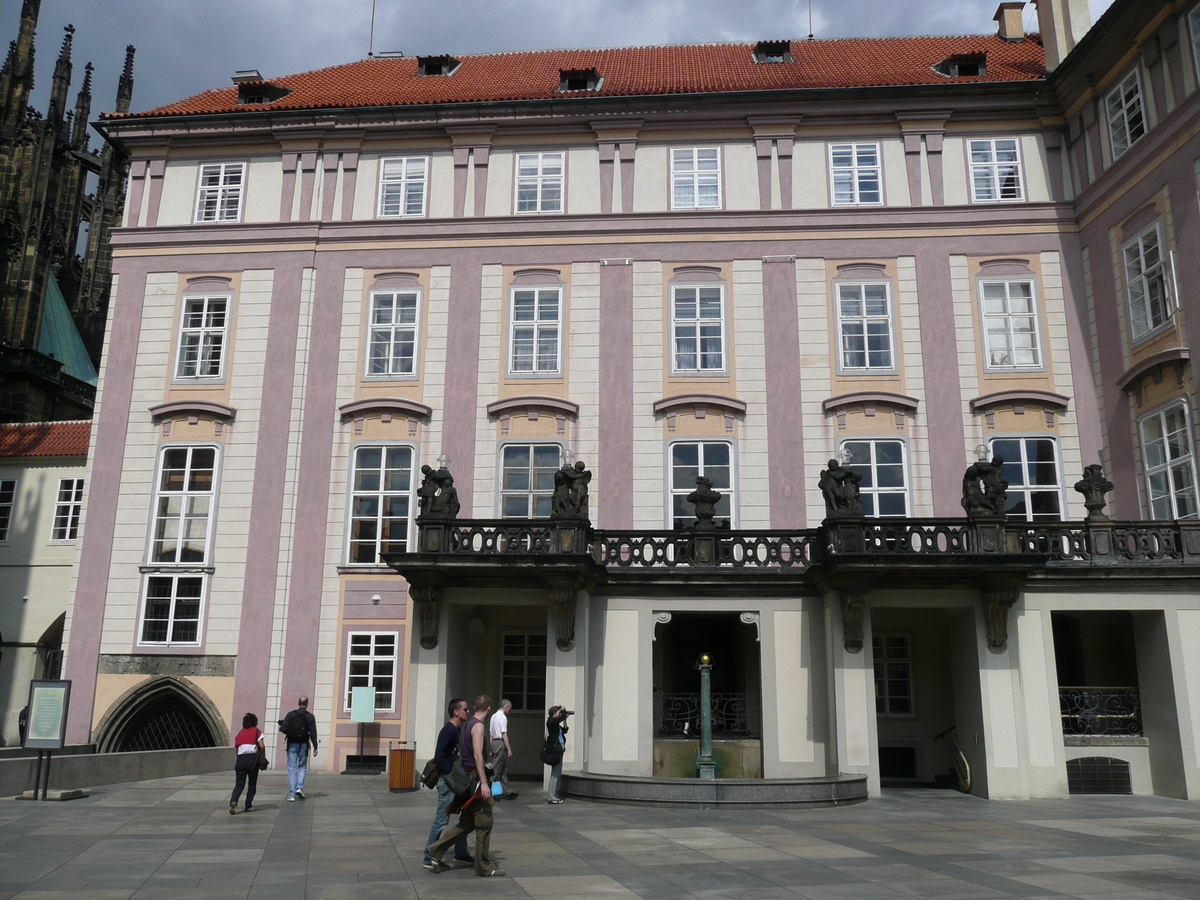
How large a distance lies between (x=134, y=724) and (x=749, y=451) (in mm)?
15771

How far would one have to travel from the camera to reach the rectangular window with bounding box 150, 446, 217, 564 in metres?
25.1

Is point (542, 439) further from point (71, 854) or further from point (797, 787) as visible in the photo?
point (71, 854)

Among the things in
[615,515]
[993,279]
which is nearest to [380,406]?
[615,515]

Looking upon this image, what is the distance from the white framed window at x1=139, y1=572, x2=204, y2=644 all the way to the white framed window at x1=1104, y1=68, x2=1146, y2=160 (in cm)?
2357

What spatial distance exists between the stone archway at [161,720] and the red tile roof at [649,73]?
14.6 m

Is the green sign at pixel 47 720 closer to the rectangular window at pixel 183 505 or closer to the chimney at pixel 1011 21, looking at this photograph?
the rectangular window at pixel 183 505

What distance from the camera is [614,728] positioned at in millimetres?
20375

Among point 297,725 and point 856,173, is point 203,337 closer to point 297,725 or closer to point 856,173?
point 297,725

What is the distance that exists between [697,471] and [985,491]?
268 inches

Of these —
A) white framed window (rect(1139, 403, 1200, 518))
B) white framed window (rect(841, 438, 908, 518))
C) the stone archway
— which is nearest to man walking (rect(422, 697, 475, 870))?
the stone archway

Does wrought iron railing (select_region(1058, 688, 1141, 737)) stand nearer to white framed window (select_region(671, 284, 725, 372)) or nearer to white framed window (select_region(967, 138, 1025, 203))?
white framed window (select_region(671, 284, 725, 372))

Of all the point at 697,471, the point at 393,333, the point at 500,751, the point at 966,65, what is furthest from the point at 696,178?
the point at 500,751

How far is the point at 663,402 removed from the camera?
81.9 ft

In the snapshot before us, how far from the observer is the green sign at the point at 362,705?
22438 millimetres
